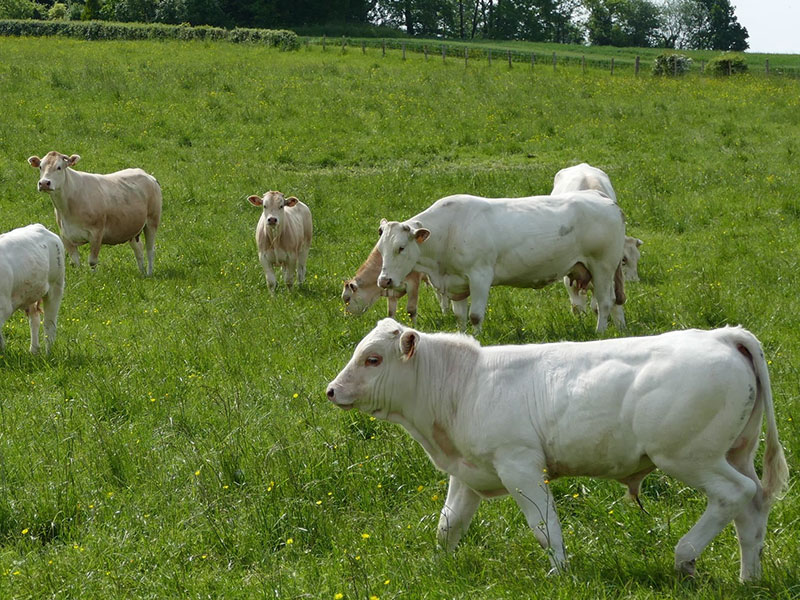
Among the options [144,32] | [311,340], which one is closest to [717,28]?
[144,32]

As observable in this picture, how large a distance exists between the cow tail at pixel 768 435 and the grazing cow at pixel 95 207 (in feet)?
40.9

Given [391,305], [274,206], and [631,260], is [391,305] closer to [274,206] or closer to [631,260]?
[274,206]

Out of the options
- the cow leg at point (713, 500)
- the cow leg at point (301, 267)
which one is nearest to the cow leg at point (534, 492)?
the cow leg at point (713, 500)

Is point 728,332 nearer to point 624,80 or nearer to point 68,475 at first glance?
point 68,475

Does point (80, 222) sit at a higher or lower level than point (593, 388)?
lower

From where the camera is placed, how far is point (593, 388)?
5305mm

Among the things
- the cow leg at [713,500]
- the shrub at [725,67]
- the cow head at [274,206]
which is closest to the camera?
the cow leg at [713,500]

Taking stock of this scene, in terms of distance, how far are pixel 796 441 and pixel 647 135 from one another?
20.2 m

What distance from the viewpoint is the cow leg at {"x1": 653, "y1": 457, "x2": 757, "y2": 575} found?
4.92m

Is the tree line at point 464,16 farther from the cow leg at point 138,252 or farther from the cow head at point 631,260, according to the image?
the cow head at point 631,260

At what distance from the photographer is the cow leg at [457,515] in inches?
224

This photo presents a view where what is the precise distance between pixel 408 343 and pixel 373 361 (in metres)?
0.26

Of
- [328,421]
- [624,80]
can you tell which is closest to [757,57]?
[624,80]

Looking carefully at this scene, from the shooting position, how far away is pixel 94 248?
16.1 m
